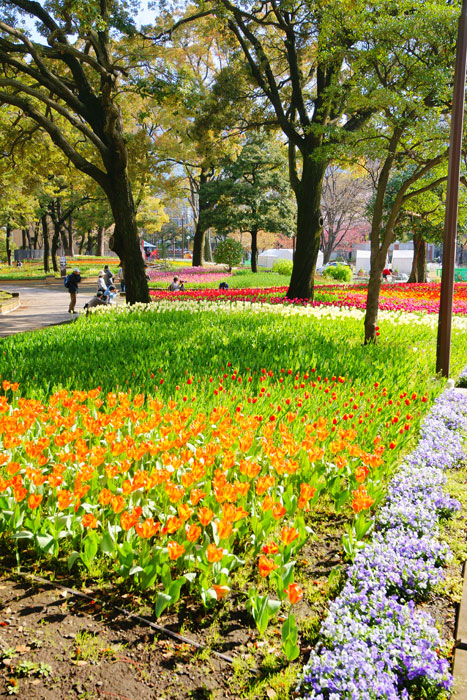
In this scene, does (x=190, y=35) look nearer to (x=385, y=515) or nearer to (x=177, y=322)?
(x=177, y=322)

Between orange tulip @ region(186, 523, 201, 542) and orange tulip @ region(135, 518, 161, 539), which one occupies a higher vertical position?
orange tulip @ region(135, 518, 161, 539)

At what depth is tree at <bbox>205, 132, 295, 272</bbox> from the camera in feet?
109

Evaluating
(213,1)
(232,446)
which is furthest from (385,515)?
(213,1)

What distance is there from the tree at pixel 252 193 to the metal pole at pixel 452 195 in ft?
87.0

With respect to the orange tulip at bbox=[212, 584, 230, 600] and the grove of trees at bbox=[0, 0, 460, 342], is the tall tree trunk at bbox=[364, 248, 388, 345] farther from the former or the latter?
the orange tulip at bbox=[212, 584, 230, 600]

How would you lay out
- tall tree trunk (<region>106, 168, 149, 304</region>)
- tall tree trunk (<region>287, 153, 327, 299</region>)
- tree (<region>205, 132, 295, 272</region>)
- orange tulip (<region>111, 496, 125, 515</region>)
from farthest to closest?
tree (<region>205, 132, 295, 272</region>) → tall tree trunk (<region>287, 153, 327, 299</region>) → tall tree trunk (<region>106, 168, 149, 304</region>) → orange tulip (<region>111, 496, 125, 515</region>)

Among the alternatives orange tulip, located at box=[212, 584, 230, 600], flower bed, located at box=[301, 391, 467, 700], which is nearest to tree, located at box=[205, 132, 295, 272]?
flower bed, located at box=[301, 391, 467, 700]

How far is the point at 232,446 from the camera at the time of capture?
12.8 ft

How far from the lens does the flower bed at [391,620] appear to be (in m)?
2.02

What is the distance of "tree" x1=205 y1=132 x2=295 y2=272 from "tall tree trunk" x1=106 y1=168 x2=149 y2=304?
19.5m

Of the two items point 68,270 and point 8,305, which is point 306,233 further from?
point 68,270

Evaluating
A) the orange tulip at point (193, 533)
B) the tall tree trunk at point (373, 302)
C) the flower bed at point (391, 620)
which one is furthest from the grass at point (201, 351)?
the orange tulip at point (193, 533)

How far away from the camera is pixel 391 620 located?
233cm

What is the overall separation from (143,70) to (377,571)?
525 inches
